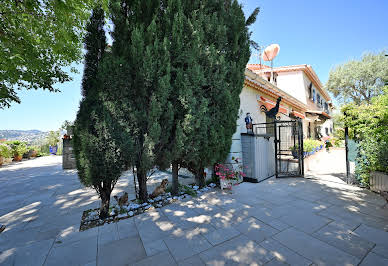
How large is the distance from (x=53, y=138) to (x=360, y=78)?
40228 millimetres

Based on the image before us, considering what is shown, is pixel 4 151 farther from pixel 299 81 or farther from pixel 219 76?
pixel 299 81

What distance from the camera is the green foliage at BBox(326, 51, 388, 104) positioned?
19656mm

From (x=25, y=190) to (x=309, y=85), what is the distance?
77.1 ft

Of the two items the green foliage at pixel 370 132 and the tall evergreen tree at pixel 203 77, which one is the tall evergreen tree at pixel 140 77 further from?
the green foliage at pixel 370 132

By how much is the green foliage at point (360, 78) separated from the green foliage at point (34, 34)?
98.2 ft

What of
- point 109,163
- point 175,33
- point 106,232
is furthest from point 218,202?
point 175,33

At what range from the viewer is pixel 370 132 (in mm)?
4500

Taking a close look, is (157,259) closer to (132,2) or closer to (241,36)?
(132,2)

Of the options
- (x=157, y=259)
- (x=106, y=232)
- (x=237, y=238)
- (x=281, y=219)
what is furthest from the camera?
(x=281, y=219)

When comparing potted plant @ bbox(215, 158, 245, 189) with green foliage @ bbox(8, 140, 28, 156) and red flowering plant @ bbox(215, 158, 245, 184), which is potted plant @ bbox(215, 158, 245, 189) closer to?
red flowering plant @ bbox(215, 158, 245, 184)

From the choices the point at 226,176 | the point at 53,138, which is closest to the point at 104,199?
the point at 226,176

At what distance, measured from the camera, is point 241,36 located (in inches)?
205

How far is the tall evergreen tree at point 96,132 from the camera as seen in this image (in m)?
3.04

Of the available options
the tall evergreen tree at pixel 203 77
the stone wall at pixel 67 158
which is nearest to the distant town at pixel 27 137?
the stone wall at pixel 67 158
